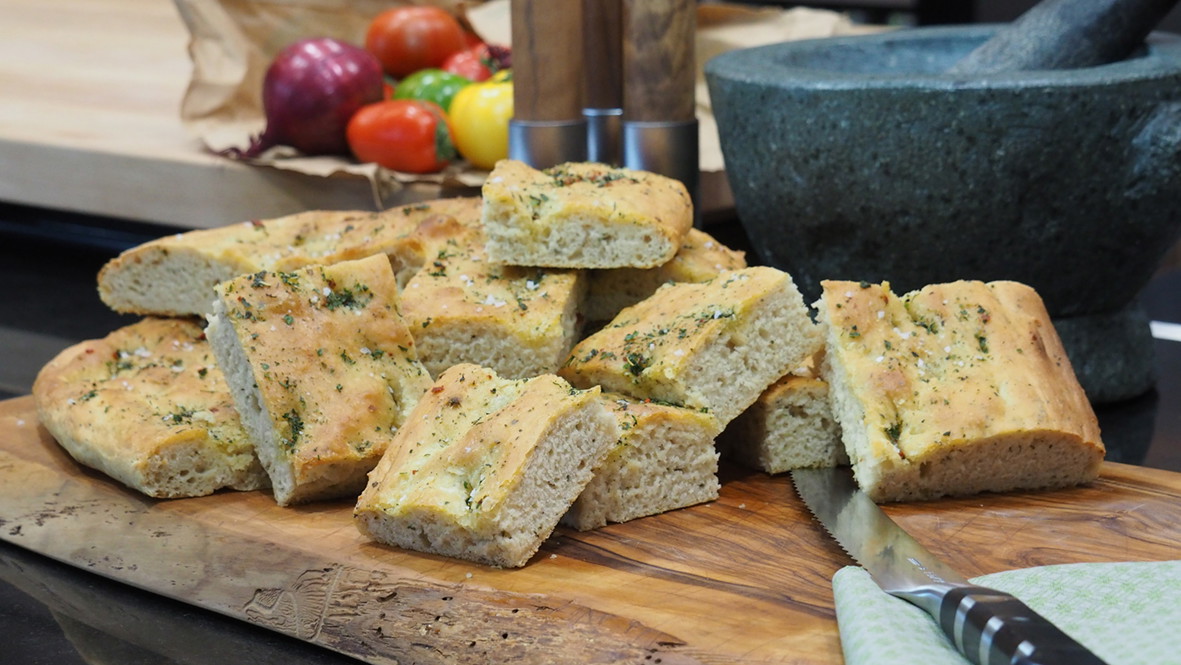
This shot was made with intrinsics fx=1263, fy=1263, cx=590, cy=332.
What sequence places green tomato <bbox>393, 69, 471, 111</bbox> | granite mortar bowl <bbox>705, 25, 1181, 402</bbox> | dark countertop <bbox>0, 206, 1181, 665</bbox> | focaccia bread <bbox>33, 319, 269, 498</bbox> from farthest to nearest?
green tomato <bbox>393, 69, 471, 111</bbox> < granite mortar bowl <bbox>705, 25, 1181, 402</bbox> < focaccia bread <bbox>33, 319, 269, 498</bbox> < dark countertop <bbox>0, 206, 1181, 665</bbox>

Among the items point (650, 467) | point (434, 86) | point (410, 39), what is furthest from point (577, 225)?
point (410, 39)

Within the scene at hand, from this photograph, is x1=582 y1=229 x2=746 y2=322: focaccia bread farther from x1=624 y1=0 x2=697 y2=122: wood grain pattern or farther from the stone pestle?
the stone pestle

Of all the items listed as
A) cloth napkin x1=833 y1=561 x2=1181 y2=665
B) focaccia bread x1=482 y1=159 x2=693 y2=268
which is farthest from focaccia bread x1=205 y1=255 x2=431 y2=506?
cloth napkin x1=833 y1=561 x2=1181 y2=665

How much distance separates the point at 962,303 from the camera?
2.06 m

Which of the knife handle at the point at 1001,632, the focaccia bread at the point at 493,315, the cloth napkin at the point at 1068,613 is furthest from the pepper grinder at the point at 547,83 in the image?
the knife handle at the point at 1001,632

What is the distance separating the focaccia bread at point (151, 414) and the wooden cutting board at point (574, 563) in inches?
1.7

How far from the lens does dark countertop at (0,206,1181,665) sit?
1663 mm

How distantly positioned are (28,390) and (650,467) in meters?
1.57

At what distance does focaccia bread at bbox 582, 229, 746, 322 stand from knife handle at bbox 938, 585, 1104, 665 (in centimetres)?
92

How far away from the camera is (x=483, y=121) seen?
3209 mm

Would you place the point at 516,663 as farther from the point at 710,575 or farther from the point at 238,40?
the point at 238,40

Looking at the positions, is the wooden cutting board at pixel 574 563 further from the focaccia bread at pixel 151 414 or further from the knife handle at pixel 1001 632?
the knife handle at pixel 1001 632

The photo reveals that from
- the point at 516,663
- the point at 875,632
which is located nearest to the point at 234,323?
the point at 516,663

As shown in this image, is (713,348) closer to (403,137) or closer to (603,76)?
(603,76)
